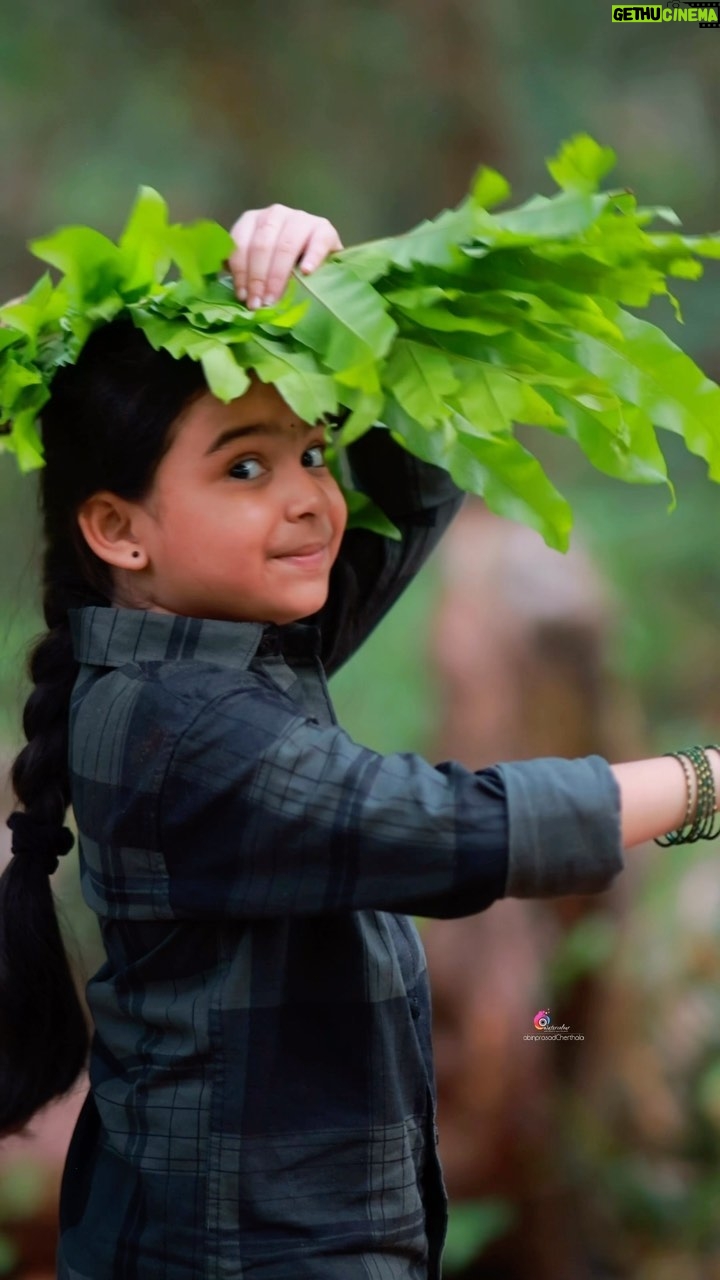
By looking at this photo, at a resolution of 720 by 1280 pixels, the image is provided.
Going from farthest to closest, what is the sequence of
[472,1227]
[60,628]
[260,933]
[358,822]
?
1. [472,1227]
2. [60,628]
3. [260,933]
4. [358,822]

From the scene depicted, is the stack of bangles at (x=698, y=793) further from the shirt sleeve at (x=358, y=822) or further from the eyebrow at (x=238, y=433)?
the eyebrow at (x=238, y=433)

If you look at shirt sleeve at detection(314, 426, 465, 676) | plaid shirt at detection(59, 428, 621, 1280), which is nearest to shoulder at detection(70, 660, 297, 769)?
plaid shirt at detection(59, 428, 621, 1280)

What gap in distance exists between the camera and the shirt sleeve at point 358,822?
87 cm

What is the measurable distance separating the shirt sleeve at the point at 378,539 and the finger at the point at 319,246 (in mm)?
259

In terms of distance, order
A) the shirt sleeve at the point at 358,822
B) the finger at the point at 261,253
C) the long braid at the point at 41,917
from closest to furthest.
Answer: the shirt sleeve at the point at 358,822
the finger at the point at 261,253
the long braid at the point at 41,917

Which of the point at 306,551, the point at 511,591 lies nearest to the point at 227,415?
the point at 306,551

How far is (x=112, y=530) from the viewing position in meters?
1.08

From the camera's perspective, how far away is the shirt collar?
102cm

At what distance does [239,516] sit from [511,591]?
1.28m

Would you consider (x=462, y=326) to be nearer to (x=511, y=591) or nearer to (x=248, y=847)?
(x=248, y=847)

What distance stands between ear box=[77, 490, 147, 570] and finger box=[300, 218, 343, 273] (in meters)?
0.22

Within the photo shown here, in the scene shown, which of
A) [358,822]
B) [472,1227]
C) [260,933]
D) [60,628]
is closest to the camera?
[358,822]

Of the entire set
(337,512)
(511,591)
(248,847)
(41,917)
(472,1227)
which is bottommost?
(472,1227)

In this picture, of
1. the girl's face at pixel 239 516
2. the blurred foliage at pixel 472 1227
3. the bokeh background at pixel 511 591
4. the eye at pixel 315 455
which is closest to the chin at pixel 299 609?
the girl's face at pixel 239 516
